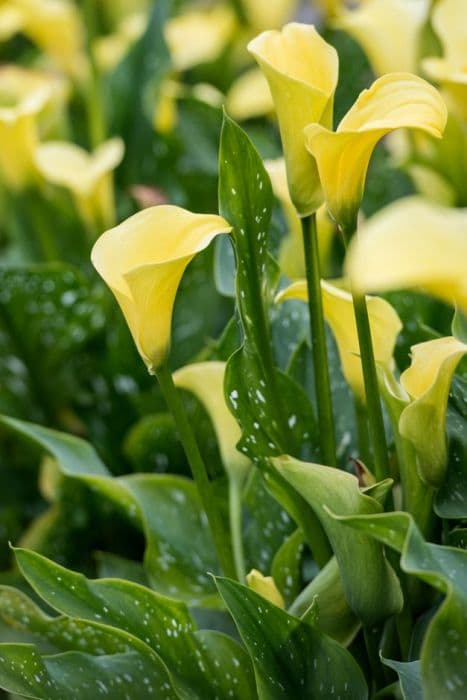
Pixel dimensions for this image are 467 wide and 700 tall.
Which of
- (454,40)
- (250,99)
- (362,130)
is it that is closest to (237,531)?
(362,130)

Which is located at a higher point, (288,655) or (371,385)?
(371,385)

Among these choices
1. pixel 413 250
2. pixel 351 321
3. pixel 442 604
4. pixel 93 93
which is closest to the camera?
pixel 413 250

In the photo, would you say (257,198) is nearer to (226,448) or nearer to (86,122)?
(226,448)

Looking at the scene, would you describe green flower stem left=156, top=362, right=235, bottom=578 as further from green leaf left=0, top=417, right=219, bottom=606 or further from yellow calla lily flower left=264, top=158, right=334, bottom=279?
yellow calla lily flower left=264, top=158, right=334, bottom=279

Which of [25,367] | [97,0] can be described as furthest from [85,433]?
[97,0]

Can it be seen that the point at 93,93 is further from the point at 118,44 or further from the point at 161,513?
the point at 161,513

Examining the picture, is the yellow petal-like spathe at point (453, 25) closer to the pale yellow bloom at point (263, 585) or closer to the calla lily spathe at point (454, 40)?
the calla lily spathe at point (454, 40)
